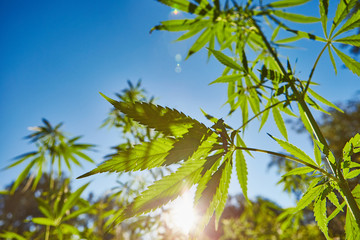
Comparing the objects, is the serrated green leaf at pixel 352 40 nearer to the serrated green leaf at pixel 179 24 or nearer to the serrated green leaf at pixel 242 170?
the serrated green leaf at pixel 242 170

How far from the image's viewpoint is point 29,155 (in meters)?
1.64

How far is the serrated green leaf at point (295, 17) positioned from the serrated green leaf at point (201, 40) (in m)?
0.37

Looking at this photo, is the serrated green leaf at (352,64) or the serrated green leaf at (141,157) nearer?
the serrated green leaf at (141,157)

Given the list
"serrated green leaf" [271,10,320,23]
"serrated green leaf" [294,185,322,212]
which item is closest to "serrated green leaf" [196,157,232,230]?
"serrated green leaf" [294,185,322,212]

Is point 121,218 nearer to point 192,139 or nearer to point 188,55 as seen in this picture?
point 192,139

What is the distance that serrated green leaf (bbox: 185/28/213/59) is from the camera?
1135 mm

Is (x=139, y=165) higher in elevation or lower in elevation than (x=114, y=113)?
lower

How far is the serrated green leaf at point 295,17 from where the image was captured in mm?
1035

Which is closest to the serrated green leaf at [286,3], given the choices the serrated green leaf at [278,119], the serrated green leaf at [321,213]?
the serrated green leaf at [278,119]

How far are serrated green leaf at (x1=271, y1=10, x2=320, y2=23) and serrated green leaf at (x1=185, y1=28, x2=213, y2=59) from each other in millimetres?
372

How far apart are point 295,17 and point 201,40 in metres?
0.53

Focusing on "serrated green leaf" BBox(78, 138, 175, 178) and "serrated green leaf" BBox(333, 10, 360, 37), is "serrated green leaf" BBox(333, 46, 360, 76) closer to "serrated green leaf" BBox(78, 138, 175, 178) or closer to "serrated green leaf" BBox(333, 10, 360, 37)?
"serrated green leaf" BBox(333, 10, 360, 37)

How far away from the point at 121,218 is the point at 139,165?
0.37ft

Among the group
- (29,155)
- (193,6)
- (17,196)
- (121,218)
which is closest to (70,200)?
(29,155)
